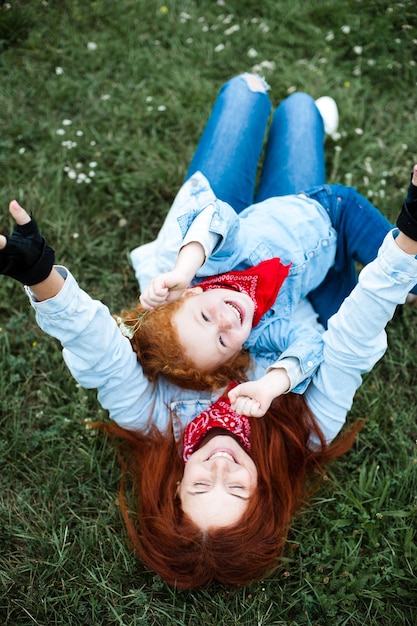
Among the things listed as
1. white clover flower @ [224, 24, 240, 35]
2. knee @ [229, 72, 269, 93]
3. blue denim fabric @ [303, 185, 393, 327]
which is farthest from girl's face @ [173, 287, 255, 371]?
white clover flower @ [224, 24, 240, 35]

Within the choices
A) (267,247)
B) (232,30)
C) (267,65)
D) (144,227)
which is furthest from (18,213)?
(232,30)

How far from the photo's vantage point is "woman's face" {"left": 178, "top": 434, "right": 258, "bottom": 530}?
2268mm

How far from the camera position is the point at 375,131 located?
4.00m

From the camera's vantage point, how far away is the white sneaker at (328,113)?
3.75m

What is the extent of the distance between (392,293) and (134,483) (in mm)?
1508

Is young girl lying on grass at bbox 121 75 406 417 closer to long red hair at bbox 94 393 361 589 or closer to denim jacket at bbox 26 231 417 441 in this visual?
denim jacket at bbox 26 231 417 441

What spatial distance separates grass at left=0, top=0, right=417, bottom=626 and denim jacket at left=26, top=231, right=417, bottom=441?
45 centimetres

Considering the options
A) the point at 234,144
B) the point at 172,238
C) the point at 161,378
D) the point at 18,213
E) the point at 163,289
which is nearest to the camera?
the point at 18,213

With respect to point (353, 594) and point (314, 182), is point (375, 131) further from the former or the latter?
point (353, 594)

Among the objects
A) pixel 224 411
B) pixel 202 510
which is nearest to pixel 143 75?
pixel 224 411

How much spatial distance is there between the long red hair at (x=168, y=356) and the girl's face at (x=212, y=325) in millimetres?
41

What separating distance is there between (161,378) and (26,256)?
1017 mm

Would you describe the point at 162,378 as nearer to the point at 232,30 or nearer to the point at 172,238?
the point at 172,238

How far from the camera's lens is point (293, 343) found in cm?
254
